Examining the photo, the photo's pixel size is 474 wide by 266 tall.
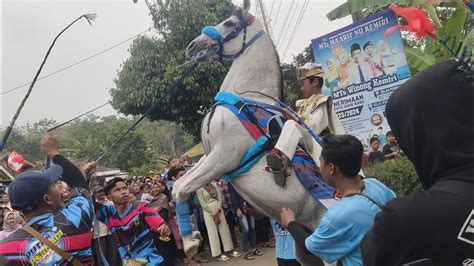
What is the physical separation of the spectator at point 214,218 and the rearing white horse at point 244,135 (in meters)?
4.26

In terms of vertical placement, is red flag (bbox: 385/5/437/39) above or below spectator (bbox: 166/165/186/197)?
above

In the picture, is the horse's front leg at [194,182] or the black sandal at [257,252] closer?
the horse's front leg at [194,182]

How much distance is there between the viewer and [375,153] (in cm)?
701

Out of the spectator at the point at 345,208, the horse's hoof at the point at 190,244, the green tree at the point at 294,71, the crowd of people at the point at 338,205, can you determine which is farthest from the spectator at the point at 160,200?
the green tree at the point at 294,71

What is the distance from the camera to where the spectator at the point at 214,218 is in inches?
293

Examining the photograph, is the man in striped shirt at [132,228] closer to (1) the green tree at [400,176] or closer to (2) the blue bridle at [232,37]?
(2) the blue bridle at [232,37]

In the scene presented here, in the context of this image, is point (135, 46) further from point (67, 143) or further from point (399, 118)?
point (67, 143)

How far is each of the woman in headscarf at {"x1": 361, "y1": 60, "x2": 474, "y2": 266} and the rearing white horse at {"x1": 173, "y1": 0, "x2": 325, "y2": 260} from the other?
1623mm

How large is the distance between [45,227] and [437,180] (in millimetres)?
2106

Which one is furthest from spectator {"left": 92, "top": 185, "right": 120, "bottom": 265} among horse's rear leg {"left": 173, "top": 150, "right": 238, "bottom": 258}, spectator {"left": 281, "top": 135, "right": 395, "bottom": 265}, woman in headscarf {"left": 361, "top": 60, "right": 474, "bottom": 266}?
woman in headscarf {"left": 361, "top": 60, "right": 474, "bottom": 266}

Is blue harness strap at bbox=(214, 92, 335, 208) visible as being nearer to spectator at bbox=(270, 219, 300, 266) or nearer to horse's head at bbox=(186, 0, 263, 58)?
horse's head at bbox=(186, 0, 263, 58)

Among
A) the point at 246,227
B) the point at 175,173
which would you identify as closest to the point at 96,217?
the point at 175,173

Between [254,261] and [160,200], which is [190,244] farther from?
[254,261]

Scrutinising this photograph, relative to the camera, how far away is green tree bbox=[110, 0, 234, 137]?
10.3 metres
